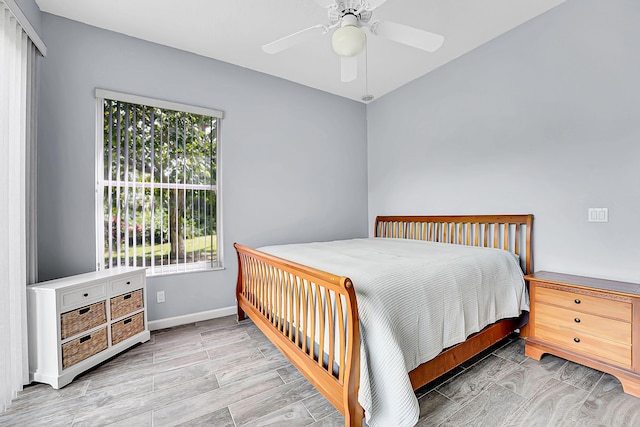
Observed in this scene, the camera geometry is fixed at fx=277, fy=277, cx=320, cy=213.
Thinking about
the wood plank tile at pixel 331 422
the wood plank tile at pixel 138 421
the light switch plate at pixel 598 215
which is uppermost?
the light switch plate at pixel 598 215

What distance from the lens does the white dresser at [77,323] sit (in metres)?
1.87

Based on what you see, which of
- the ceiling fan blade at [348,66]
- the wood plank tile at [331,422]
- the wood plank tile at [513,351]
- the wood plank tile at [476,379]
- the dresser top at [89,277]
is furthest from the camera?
the wood plank tile at [513,351]

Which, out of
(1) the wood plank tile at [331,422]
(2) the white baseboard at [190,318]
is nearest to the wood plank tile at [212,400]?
(1) the wood plank tile at [331,422]

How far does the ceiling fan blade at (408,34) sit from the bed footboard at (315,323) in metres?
1.62

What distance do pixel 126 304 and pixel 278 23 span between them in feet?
9.25

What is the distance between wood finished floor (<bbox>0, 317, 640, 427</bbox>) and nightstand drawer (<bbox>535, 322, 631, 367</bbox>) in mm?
182

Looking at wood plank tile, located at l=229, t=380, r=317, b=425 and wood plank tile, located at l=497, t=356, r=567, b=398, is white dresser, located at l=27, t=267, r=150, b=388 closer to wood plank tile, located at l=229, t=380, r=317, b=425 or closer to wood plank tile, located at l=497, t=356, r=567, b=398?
wood plank tile, located at l=229, t=380, r=317, b=425

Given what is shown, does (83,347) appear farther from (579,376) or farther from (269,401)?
(579,376)

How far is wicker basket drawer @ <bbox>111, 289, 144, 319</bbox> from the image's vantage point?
2.26m

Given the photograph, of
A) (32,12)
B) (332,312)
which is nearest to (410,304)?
(332,312)

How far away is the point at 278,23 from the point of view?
253cm

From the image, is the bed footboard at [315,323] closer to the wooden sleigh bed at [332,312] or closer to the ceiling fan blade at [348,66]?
the wooden sleigh bed at [332,312]

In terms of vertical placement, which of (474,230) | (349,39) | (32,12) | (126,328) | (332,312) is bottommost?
(126,328)

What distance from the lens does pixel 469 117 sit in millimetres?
3064
